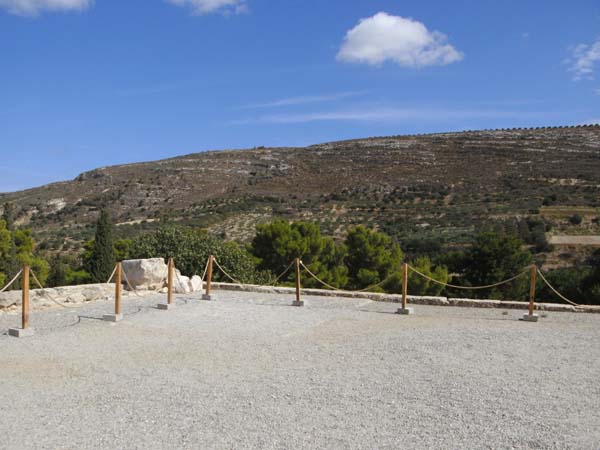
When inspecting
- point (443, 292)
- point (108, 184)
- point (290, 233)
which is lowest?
point (443, 292)

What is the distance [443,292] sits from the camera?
62.9ft

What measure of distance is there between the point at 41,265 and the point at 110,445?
21.3m

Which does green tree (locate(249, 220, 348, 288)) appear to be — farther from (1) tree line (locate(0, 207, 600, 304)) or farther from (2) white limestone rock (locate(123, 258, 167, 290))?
(2) white limestone rock (locate(123, 258, 167, 290))

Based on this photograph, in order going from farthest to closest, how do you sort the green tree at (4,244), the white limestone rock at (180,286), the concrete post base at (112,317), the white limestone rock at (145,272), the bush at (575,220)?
the bush at (575,220)
the green tree at (4,244)
the white limestone rock at (180,286)
the white limestone rock at (145,272)
the concrete post base at (112,317)

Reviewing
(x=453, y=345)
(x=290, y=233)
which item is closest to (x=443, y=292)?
(x=290, y=233)

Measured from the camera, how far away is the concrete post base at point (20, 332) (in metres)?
8.69

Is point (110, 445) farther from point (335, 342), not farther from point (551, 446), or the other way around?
point (335, 342)

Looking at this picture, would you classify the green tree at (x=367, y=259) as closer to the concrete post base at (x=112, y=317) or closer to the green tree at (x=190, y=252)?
the green tree at (x=190, y=252)

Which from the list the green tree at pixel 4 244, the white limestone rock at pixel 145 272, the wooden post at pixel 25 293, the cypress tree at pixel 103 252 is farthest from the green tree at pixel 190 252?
the green tree at pixel 4 244

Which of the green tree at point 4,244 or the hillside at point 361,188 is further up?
the hillside at point 361,188

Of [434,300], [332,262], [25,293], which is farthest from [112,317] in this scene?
[332,262]

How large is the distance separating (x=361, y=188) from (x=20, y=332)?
39.4m

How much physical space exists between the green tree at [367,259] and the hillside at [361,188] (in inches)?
403

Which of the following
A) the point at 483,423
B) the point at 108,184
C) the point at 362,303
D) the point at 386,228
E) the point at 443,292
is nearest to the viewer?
the point at 483,423
